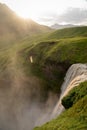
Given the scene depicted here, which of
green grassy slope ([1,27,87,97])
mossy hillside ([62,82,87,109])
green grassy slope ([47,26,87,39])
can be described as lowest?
green grassy slope ([47,26,87,39])

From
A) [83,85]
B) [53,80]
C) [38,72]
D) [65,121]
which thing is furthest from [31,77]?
[65,121]

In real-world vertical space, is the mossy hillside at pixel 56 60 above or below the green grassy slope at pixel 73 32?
above

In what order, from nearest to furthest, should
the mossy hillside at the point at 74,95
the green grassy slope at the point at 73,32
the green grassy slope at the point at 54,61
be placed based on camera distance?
the mossy hillside at the point at 74,95 → the green grassy slope at the point at 54,61 → the green grassy slope at the point at 73,32

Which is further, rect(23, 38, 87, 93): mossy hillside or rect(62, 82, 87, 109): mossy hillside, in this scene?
rect(23, 38, 87, 93): mossy hillside

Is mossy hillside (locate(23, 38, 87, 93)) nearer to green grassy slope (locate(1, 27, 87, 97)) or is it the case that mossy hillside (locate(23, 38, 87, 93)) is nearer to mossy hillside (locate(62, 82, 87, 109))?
green grassy slope (locate(1, 27, 87, 97))

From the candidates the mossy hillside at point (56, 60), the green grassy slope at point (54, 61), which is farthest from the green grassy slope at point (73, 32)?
the mossy hillside at point (56, 60)

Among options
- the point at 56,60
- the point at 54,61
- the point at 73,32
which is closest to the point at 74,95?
the point at 56,60

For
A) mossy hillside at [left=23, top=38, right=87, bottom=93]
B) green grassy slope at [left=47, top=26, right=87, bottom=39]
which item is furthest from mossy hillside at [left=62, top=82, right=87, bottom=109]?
green grassy slope at [left=47, top=26, right=87, bottom=39]

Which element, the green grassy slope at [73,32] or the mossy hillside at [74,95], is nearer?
the mossy hillside at [74,95]

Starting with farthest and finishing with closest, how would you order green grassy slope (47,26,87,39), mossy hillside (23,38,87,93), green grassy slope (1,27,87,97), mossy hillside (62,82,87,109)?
green grassy slope (47,26,87,39) < green grassy slope (1,27,87,97) < mossy hillside (23,38,87,93) < mossy hillside (62,82,87,109)

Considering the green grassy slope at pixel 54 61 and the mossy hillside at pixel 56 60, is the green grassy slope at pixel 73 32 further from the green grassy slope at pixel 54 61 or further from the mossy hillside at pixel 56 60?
the mossy hillside at pixel 56 60

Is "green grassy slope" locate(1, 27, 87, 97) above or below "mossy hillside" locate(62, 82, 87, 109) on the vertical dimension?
below
